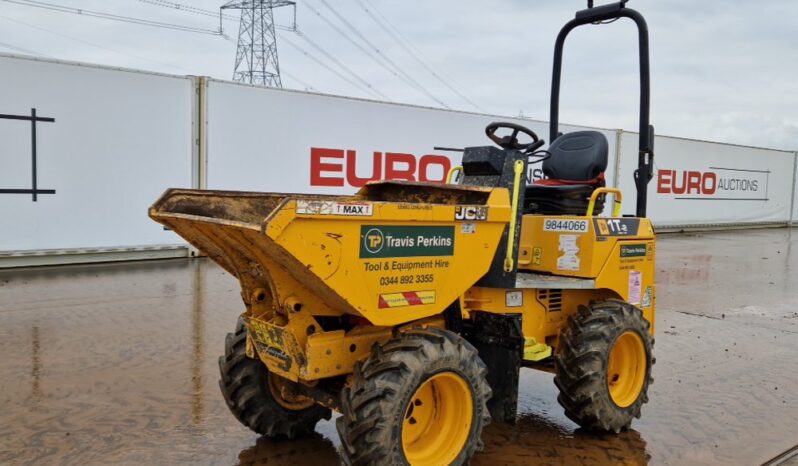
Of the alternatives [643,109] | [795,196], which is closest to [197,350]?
[643,109]

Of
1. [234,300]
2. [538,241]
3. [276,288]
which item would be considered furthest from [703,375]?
[234,300]

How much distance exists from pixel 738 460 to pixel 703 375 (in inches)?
71.4

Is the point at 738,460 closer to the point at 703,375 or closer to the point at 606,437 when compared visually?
the point at 606,437

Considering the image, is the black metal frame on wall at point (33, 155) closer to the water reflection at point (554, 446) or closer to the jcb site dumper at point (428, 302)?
the jcb site dumper at point (428, 302)

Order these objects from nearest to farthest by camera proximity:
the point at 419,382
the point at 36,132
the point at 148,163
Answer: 1. the point at 419,382
2. the point at 36,132
3. the point at 148,163

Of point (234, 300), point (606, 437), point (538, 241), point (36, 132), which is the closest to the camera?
point (606, 437)

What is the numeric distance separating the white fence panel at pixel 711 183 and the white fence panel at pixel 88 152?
39.2 ft

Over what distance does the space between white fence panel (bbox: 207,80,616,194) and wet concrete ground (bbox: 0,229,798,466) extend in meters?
2.96

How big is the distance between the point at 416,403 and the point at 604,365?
1.32 metres

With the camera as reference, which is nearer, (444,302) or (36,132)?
(444,302)

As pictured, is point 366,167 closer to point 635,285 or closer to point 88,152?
point 88,152

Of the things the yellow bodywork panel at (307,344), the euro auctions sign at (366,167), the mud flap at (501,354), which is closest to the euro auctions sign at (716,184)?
the euro auctions sign at (366,167)

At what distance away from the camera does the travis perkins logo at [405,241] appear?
10.2 feet

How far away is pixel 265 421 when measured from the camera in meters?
3.95
